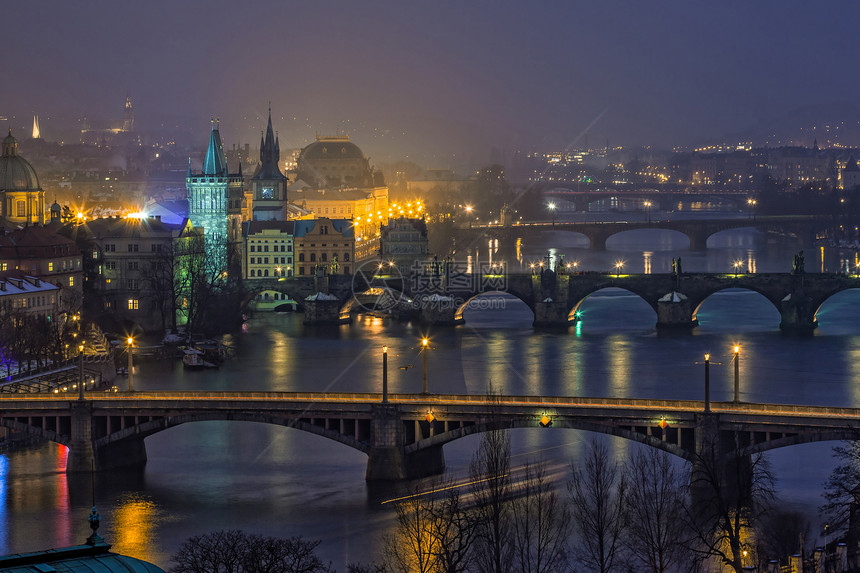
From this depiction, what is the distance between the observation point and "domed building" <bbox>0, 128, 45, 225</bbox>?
230 feet

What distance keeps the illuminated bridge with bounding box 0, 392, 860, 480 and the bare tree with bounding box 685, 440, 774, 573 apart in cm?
41

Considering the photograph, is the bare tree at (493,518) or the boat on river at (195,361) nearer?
the bare tree at (493,518)

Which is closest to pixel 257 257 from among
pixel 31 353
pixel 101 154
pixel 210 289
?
pixel 210 289

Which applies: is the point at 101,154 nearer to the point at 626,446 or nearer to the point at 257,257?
the point at 257,257

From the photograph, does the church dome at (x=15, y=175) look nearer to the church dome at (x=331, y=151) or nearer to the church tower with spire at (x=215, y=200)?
the church tower with spire at (x=215, y=200)

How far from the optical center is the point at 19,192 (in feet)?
232

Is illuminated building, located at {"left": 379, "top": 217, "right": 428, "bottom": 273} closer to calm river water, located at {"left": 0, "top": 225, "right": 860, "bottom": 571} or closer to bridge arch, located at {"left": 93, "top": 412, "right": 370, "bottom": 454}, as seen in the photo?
calm river water, located at {"left": 0, "top": 225, "right": 860, "bottom": 571}

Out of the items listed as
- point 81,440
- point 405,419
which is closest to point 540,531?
point 405,419

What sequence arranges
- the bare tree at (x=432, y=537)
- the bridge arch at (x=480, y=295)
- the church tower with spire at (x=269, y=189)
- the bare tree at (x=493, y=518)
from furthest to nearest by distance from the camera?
the church tower with spire at (x=269, y=189) → the bridge arch at (x=480, y=295) → the bare tree at (x=432, y=537) → the bare tree at (x=493, y=518)

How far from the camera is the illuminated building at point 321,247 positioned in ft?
234

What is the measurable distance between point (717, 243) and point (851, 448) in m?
71.7

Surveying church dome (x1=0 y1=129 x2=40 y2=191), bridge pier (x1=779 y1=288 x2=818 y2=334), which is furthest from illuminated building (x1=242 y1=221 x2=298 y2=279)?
bridge pier (x1=779 y1=288 x2=818 y2=334)

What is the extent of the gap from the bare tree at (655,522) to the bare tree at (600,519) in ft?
0.71

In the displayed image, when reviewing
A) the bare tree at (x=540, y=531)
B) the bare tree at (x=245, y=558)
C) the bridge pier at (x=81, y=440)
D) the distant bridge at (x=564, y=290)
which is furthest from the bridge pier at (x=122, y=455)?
the distant bridge at (x=564, y=290)
